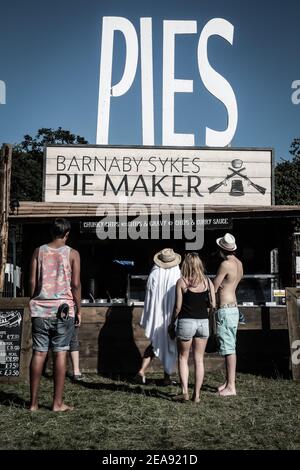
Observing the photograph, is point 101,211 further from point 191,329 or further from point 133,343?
point 191,329

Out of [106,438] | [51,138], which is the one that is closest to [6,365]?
[106,438]

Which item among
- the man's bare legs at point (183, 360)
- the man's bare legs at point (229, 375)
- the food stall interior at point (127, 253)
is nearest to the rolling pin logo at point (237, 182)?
the food stall interior at point (127, 253)

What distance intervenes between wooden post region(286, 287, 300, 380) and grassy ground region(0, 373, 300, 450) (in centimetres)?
52

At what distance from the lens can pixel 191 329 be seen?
5590 millimetres

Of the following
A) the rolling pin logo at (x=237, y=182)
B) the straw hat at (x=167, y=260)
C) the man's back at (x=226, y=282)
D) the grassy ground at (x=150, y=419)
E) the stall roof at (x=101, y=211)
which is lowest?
the grassy ground at (x=150, y=419)

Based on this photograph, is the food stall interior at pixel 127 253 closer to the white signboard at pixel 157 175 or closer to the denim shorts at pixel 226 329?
the white signboard at pixel 157 175

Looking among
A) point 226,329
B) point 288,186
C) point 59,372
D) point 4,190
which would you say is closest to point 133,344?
point 226,329

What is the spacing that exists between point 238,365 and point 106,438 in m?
3.93

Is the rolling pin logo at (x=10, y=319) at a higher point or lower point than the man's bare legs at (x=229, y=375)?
higher

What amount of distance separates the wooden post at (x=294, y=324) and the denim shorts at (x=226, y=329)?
4.70ft

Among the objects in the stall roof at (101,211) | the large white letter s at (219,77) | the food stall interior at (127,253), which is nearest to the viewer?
the stall roof at (101,211)

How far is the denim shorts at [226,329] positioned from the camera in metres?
5.88

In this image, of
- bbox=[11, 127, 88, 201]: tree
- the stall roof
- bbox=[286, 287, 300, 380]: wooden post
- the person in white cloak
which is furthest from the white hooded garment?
bbox=[11, 127, 88, 201]: tree

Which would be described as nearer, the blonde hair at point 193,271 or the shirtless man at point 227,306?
the blonde hair at point 193,271
